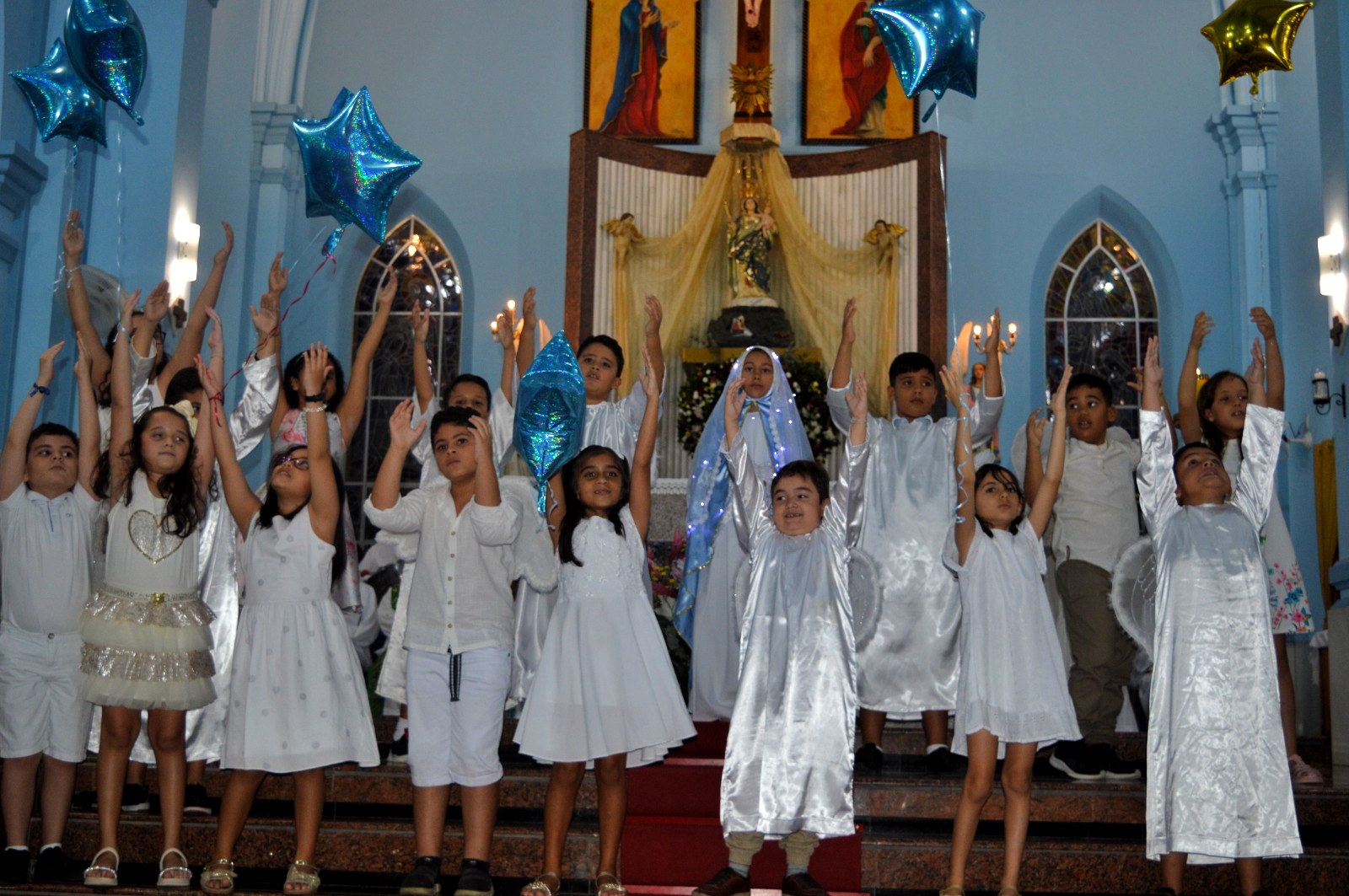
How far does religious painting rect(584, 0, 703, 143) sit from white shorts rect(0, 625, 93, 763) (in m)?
8.01

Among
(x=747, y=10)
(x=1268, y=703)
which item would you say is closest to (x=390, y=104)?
(x=747, y=10)

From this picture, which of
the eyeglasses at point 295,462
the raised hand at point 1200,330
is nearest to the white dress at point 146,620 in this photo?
the eyeglasses at point 295,462

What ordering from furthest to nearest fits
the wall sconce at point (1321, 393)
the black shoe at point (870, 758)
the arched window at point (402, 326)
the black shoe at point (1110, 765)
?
the arched window at point (402, 326) < the wall sconce at point (1321, 393) < the black shoe at point (870, 758) < the black shoe at point (1110, 765)

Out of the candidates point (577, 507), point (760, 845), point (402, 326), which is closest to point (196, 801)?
point (577, 507)

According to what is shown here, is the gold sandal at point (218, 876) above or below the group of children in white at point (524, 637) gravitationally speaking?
below

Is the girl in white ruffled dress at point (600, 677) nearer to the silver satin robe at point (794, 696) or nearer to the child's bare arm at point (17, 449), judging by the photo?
the silver satin robe at point (794, 696)

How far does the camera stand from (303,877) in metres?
4.77

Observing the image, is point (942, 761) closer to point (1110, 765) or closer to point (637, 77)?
point (1110, 765)

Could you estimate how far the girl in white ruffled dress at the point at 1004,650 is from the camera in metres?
4.95

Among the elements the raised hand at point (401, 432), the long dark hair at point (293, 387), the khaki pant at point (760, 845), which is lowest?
the khaki pant at point (760, 845)

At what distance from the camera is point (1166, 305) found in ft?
40.8

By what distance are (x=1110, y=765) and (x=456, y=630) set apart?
2786 mm

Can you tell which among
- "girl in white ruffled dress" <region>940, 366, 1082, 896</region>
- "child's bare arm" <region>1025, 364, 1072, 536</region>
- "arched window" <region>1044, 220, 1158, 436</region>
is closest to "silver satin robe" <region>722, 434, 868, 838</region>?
"girl in white ruffled dress" <region>940, 366, 1082, 896</region>

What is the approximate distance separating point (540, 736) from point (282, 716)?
880mm
